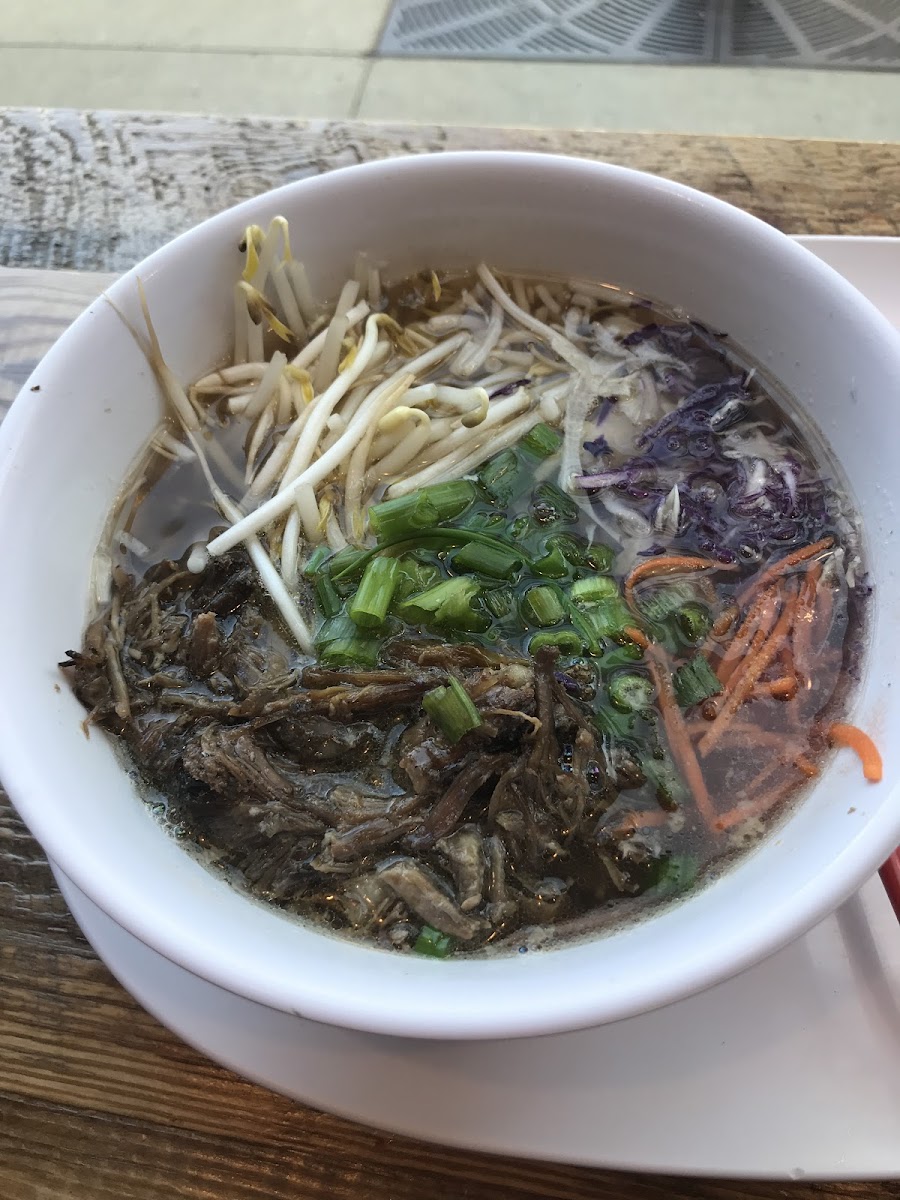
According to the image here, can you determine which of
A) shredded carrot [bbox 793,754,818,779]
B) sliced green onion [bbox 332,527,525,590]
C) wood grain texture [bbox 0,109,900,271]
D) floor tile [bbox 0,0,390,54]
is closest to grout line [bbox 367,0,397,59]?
floor tile [bbox 0,0,390,54]

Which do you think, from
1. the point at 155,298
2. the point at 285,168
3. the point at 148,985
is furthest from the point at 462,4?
the point at 148,985

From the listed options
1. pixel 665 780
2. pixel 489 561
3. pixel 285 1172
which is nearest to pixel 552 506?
pixel 489 561

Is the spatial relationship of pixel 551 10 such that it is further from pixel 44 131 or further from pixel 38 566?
pixel 38 566

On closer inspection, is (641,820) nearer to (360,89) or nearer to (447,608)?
A: (447,608)

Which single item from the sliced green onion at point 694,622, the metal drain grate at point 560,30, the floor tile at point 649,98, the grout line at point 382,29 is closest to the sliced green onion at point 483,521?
the sliced green onion at point 694,622

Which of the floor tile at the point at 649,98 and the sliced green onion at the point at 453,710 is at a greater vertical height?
the floor tile at the point at 649,98

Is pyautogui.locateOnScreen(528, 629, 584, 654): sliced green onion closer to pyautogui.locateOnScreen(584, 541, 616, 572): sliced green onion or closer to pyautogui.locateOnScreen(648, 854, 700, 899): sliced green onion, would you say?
pyautogui.locateOnScreen(584, 541, 616, 572): sliced green onion

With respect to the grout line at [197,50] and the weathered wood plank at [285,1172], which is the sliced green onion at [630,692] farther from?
Result: the grout line at [197,50]

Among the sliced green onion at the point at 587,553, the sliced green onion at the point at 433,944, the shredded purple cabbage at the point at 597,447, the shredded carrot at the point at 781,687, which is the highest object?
the shredded purple cabbage at the point at 597,447
